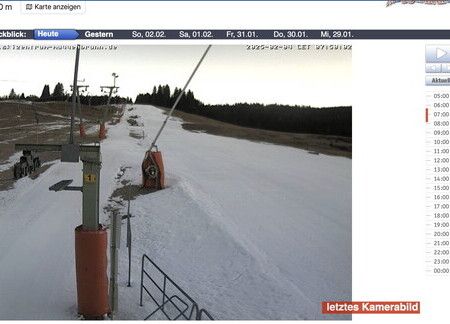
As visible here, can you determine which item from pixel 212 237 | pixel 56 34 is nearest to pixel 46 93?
pixel 56 34

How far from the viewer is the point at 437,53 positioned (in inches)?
231

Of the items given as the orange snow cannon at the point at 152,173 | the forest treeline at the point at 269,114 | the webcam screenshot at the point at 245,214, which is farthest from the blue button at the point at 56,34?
the orange snow cannon at the point at 152,173

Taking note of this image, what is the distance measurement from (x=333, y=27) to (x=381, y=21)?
2.02 feet

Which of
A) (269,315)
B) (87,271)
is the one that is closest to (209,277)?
(269,315)

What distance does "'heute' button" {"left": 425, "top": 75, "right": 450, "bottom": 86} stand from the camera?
5.85 m

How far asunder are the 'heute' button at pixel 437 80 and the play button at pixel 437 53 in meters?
0.21

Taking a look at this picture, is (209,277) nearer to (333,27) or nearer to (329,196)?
(333,27)

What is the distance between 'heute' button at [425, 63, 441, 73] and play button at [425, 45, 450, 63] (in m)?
0.04

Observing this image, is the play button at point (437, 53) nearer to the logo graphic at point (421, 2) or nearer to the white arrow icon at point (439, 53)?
the white arrow icon at point (439, 53)

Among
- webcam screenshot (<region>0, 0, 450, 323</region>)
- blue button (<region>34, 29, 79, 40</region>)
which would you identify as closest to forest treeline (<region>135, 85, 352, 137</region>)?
webcam screenshot (<region>0, 0, 450, 323</region>)

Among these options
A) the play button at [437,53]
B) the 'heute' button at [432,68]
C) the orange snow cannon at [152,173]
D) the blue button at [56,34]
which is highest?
the blue button at [56,34]

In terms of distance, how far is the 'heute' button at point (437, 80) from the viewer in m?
5.85

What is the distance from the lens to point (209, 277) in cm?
865

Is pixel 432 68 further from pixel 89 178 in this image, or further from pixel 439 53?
pixel 89 178
